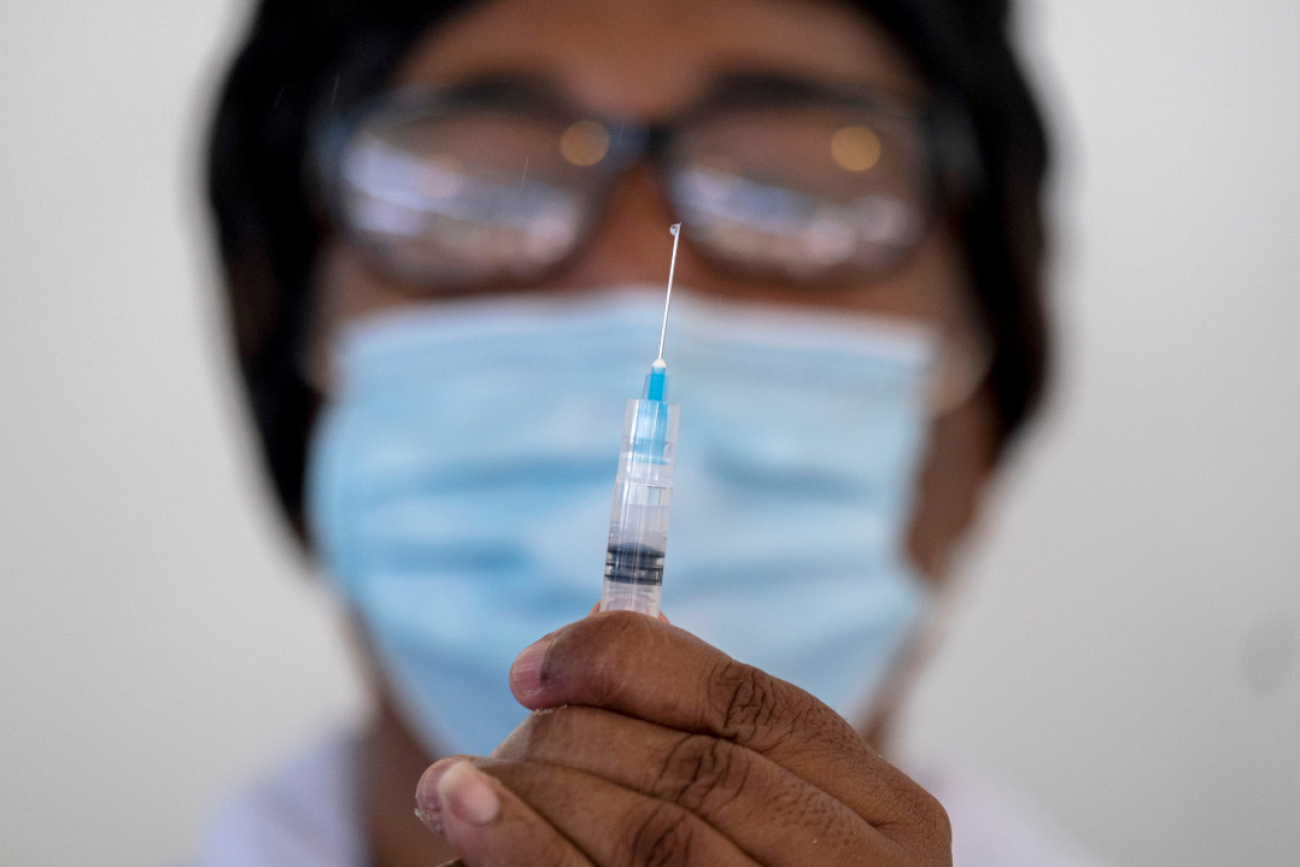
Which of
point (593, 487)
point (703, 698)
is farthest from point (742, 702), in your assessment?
point (593, 487)

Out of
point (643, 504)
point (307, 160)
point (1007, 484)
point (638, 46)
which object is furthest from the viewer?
point (1007, 484)

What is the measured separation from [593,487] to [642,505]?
0.47 meters

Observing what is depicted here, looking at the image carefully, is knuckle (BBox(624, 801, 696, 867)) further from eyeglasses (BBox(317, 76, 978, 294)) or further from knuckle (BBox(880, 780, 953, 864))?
eyeglasses (BBox(317, 76, 978, 294))

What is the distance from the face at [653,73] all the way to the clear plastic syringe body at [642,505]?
2.01 feet

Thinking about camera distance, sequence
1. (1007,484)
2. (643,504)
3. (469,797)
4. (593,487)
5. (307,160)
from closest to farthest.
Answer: (469,797), (643,504), (593,487), (307,160), (1007,484)

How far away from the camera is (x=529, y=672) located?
38cm

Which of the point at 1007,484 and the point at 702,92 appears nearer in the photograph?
the point at 702,92

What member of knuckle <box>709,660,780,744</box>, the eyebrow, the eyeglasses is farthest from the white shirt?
the eyebrow

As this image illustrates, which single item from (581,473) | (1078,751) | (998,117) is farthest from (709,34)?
(1078,751)

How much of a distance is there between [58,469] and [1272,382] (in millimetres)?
1852

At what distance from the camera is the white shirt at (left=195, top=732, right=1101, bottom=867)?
1.03 m

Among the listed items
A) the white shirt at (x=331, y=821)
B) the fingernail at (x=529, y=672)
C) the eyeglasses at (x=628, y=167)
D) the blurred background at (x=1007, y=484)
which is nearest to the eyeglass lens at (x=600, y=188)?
the eyeglasses at (x=628, y=167)

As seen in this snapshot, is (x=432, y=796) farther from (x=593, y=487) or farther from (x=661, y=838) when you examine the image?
(x=593, y=487)

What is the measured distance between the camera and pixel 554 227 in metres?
1.09
